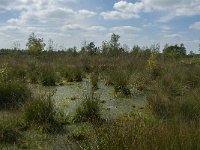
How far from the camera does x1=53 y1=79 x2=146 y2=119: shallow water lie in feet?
31.9

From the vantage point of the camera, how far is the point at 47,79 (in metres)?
15.0

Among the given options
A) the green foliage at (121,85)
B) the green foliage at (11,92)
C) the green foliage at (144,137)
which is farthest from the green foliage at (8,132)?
the green foliage at (121,85)

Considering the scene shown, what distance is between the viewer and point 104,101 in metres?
11.1

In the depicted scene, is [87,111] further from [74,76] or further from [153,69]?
[153,69]

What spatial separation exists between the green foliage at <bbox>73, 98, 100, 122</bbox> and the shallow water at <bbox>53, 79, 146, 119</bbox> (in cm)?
23

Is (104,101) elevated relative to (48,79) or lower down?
lower down

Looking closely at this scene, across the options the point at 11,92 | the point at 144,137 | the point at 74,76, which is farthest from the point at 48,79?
the point at 144,137

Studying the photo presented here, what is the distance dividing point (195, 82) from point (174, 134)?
32.3 feet


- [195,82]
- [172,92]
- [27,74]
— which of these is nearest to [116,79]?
[172,92]

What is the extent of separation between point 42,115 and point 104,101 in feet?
11.0

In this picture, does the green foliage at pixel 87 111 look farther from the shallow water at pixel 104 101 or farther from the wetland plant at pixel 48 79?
the wetland plant at pixel 48 79

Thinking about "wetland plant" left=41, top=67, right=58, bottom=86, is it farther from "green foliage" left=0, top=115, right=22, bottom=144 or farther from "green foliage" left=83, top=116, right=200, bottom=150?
"green foliage" left=83, top=116, right=200, bottom=150

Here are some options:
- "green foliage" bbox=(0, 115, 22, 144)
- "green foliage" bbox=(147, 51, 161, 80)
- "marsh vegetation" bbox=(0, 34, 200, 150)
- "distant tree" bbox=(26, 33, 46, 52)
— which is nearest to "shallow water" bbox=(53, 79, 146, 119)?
"marsh vegetation" bbox=(0, 34, 200, 150)

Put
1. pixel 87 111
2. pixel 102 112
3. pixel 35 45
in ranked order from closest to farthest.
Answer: pixel 87 111 → pixel 102 112 → pixel 35 45
